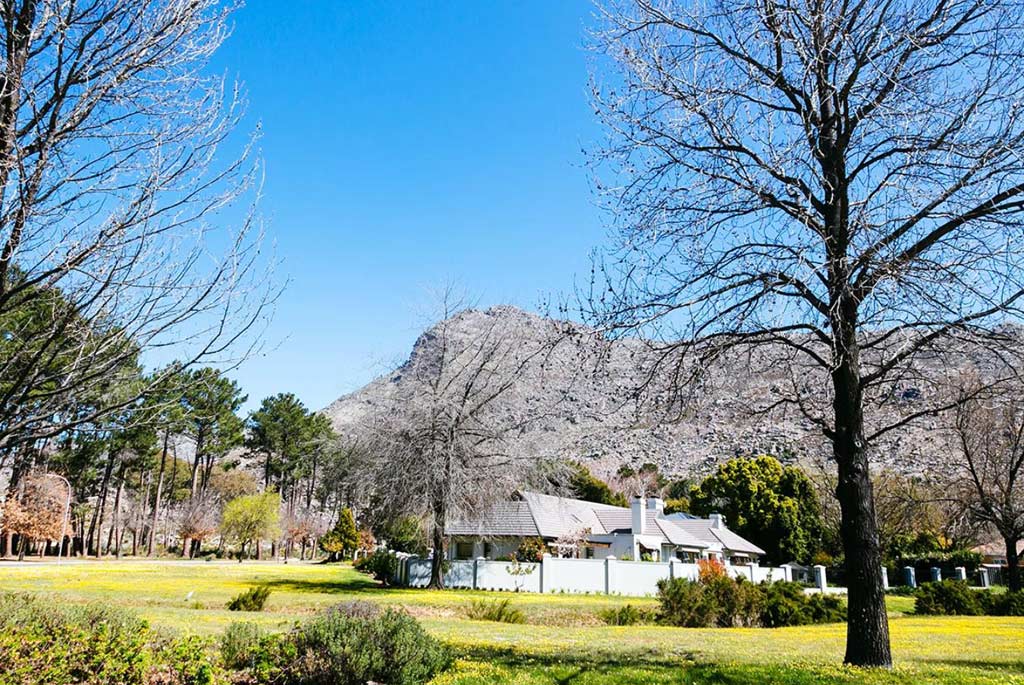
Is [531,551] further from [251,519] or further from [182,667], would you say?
[251,519]

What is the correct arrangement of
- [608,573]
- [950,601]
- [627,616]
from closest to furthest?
[627,616], [950,601], [608,573]

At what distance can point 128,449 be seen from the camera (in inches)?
2440

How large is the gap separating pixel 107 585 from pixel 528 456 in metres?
15.8

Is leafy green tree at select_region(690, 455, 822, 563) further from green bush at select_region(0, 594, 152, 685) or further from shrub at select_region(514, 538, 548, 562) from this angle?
green bush at select_region(0, 594, 152, 685)

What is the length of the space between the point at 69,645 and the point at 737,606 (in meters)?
17.8

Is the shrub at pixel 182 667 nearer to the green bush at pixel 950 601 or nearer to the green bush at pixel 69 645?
the green bush at pixel 69 645

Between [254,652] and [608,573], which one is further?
[608,573]

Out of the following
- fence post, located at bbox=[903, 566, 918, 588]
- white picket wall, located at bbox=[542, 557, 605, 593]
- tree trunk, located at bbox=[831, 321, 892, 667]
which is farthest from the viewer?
fence post, located at bbox=[903, 566, 918, 588]

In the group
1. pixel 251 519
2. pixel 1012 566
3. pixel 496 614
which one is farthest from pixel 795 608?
pixel 251 519

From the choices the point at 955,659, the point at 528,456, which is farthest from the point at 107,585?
the point at 955,659

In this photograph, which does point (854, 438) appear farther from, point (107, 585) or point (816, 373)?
point (107, 585)

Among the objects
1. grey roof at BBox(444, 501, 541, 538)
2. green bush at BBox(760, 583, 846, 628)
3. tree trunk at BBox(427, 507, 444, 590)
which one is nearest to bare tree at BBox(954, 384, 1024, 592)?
green bush at BBox(760, 583, 846, 628)

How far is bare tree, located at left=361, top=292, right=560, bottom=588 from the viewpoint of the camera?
2664 cm

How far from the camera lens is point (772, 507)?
58062 mm
